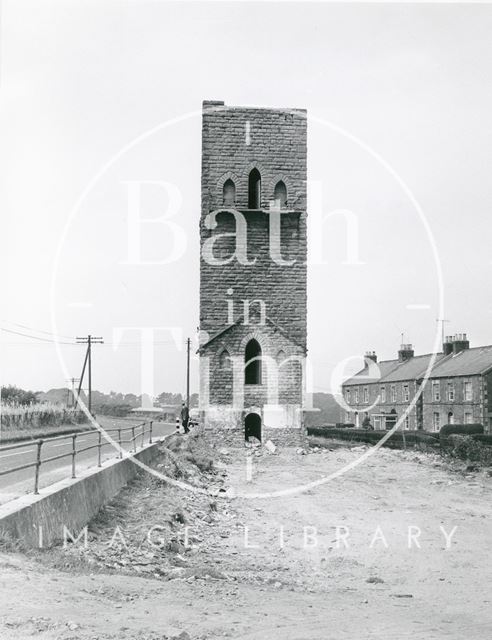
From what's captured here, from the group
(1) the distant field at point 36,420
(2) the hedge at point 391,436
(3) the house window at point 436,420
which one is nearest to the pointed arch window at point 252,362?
(1) the distant field at point 36,420

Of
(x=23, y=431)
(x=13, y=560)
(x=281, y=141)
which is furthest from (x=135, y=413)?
(x=13, y=560)

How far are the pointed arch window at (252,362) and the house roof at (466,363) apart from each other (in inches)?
833

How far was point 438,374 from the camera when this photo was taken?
161 ft

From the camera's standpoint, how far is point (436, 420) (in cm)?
4903

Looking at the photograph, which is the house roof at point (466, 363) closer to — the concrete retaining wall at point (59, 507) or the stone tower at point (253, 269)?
the stone tower at point (253, 269)

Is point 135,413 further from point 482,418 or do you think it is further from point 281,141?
point 281,141

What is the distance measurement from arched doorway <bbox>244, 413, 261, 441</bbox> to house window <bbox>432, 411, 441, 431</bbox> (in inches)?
962

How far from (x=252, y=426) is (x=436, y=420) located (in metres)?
24.8

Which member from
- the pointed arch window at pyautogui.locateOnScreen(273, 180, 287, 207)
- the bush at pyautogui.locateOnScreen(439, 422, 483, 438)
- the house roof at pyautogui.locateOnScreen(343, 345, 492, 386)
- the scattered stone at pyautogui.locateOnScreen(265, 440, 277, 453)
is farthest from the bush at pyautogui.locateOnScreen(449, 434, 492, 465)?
the house roof at pyautogui.locateOnScreen(343, 345, 492, 386)

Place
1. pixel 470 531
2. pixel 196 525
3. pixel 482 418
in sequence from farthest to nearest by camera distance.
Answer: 1. pixel 482 418
2. pixel 470 531
3. pixel 196 525

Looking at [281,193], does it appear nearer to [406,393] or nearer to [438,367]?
[438,367]

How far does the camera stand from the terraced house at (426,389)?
44531 mm

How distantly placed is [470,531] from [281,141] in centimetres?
1769

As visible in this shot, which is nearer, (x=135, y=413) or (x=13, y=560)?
(x=13, y=560)
